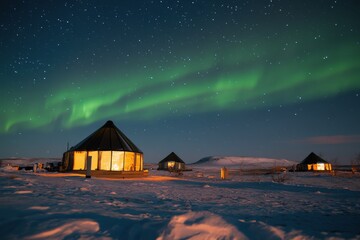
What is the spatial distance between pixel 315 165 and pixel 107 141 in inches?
1590

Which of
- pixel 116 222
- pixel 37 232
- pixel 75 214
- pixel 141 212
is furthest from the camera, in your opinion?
pixel 141 212

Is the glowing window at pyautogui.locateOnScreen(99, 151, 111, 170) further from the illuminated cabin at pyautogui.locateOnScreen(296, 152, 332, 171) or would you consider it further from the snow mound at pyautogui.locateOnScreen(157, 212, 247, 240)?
the illuminated cabin at pyautogui.locateOnScreen(296, 152, 332, 171)

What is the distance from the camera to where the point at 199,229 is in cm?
358

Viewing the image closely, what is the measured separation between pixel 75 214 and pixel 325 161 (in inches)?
2154

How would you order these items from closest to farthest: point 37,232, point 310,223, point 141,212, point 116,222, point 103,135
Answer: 1. point 37,232
2. point 116,222
3. point 310,223
4. point 141,212
5. point 103,135

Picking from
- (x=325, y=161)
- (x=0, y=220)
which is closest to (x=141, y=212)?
(x=0, y=220)

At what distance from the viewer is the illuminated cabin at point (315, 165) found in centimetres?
4975

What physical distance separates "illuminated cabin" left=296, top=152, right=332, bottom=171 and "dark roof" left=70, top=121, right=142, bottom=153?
36.4 meters

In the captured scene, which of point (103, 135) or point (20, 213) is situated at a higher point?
point (103, 135)

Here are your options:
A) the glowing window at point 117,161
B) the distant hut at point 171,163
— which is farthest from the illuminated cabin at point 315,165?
the glowing window at point 117,161

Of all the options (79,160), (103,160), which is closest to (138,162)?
(103,160)

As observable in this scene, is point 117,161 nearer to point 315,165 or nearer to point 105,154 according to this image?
point 105,154

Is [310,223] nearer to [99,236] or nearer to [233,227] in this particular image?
[233,227]

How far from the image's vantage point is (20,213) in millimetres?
4250
